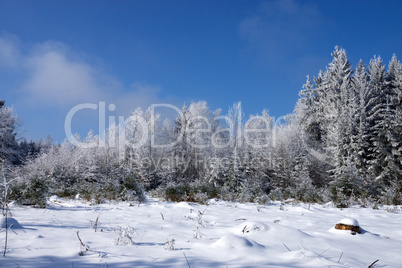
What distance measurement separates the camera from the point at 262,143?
27344mm

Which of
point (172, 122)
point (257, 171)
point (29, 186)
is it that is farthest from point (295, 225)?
point (172, 122)

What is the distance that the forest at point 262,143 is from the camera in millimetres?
20516

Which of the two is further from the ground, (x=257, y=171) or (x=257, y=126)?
(x=257, y=126)

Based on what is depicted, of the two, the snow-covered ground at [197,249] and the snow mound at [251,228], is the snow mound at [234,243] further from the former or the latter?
the snow mound at [251,228]

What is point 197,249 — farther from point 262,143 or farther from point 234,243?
point 262,143

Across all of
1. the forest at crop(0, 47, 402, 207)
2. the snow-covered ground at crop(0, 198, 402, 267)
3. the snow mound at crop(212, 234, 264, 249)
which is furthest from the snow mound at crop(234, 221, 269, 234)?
the forest at crop(0, 47, 402, 207)

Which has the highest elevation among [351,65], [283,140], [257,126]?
[351,65]

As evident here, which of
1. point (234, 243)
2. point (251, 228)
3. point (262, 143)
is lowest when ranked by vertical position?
point (251, 228)

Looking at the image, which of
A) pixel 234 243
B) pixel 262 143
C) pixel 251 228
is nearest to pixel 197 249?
pixel 234 243

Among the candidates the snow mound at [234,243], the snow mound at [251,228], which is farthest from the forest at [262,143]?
the snow mound at [234,243]

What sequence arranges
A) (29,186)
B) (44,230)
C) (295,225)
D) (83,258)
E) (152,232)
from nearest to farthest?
(83,258)
(44,230)
(152,232)
(295,225)
(29,186)

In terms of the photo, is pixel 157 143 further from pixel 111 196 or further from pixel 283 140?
pixel 111 196

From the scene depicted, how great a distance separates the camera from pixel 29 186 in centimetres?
641

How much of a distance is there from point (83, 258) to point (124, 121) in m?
28.0
